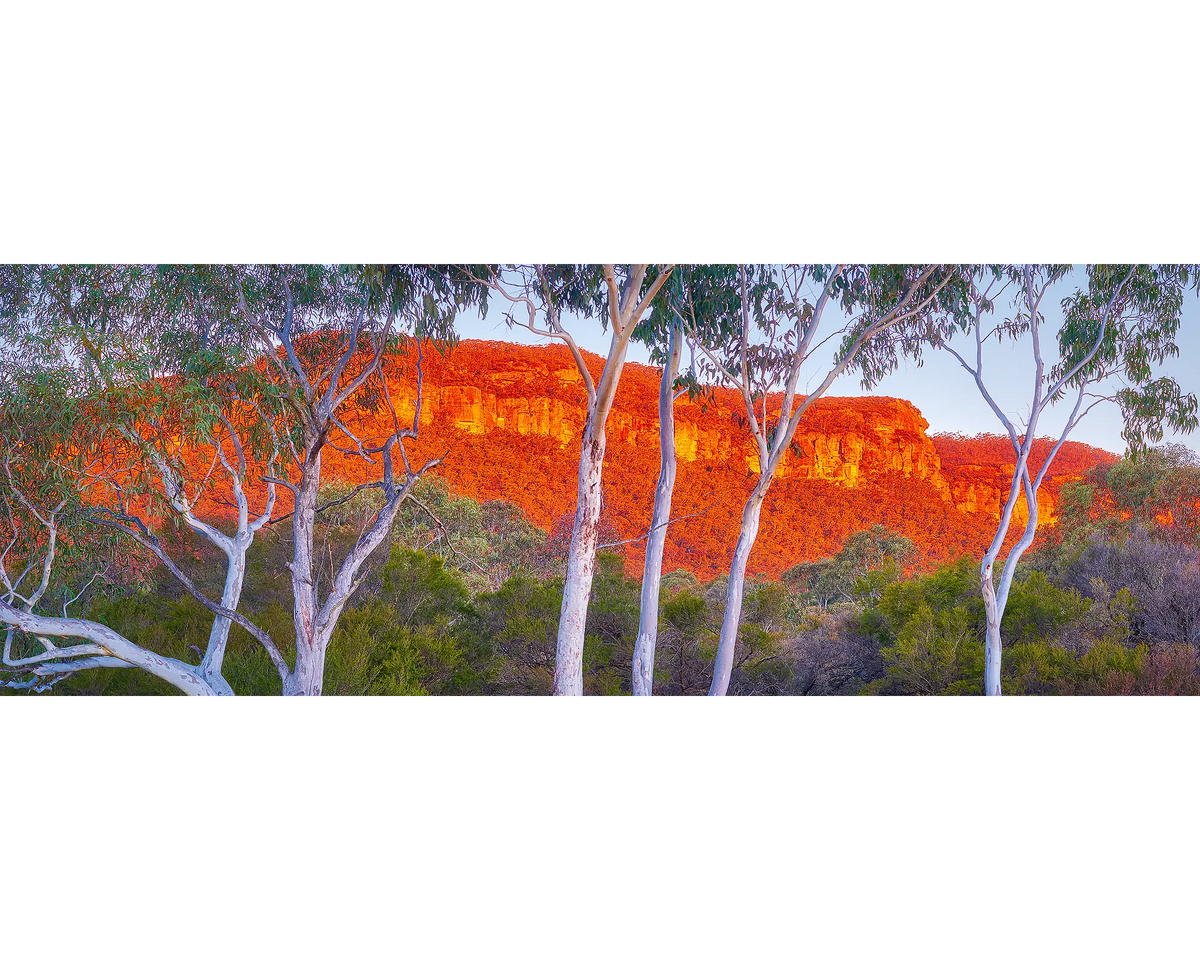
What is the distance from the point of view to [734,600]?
6770 mm

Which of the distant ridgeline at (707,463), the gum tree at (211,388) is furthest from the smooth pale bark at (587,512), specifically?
the distant ridgeline at (707,463)

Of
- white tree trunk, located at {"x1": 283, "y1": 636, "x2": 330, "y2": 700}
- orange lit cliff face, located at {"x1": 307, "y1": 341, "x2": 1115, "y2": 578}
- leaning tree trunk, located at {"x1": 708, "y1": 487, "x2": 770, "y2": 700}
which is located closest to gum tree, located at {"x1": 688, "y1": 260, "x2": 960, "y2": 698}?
leaning tree trunk, located at {"x1": 708, "y1": 487, "x2": 770, "y2": 700}

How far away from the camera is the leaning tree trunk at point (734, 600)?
21.8 ft

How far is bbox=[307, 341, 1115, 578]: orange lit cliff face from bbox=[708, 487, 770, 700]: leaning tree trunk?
698cm

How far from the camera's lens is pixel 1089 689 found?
715cm

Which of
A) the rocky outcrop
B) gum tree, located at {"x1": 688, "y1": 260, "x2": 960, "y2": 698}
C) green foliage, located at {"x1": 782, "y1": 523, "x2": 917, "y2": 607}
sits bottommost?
green foliage, located at {"x1": 782, "y1": 523, "x2": 917, "y2": 607}

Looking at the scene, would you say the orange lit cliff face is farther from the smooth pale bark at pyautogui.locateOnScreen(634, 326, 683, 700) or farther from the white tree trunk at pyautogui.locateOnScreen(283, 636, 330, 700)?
the white tree trunk at pyautogui.locateOnScreen(283, 636, 330, 700)

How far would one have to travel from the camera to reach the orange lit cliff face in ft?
57.7

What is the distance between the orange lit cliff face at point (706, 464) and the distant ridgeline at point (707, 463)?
0.05 meters

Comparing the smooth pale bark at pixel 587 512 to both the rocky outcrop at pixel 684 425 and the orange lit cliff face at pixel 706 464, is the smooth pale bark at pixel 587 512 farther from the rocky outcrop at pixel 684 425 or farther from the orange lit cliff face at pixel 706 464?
the rocky outcrop at pixel 684 425

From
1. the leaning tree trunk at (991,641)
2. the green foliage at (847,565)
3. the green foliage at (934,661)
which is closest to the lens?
the leaning tree trunk at (991,641)

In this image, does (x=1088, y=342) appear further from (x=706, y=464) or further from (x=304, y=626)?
(x=304, y=626)
